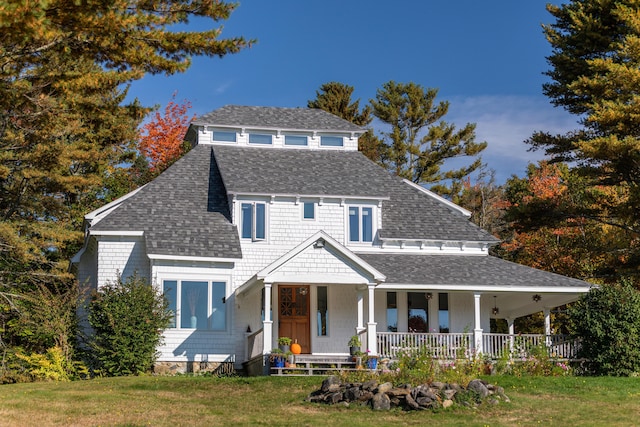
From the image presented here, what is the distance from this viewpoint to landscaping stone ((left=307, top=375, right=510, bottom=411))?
1934 centimetres

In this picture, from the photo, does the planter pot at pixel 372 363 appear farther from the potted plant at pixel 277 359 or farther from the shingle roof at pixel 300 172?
the shingle roof at pixel 300 172

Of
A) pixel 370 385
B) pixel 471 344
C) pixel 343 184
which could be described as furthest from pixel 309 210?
pixel 370 385

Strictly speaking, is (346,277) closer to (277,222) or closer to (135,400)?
(277,222)

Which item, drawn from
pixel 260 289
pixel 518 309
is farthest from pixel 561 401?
pixel 518 309

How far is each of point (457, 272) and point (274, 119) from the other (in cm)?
992

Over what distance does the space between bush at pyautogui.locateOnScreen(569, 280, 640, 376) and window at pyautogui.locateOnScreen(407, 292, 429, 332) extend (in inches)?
218

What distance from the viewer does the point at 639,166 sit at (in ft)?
106

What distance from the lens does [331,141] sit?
118 ft

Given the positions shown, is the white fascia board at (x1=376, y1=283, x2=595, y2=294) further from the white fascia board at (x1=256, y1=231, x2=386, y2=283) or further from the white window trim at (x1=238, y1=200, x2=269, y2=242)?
the white window trim at (x1=238, y1=200, x2=269, y2=242)

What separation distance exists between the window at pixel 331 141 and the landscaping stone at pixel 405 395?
16.5 m

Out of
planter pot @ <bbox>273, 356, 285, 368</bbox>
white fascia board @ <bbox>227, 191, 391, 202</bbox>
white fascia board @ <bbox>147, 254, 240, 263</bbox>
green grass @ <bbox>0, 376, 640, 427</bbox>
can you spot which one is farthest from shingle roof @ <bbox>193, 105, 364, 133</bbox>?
green grass @ <bbox>0, 376, 640, 427</bbox>

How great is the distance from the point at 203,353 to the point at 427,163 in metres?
29.7

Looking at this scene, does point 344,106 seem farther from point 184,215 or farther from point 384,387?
point 384,387

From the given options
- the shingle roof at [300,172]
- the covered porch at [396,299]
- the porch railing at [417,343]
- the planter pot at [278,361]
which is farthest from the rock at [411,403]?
the shingle roof at [300,172]
